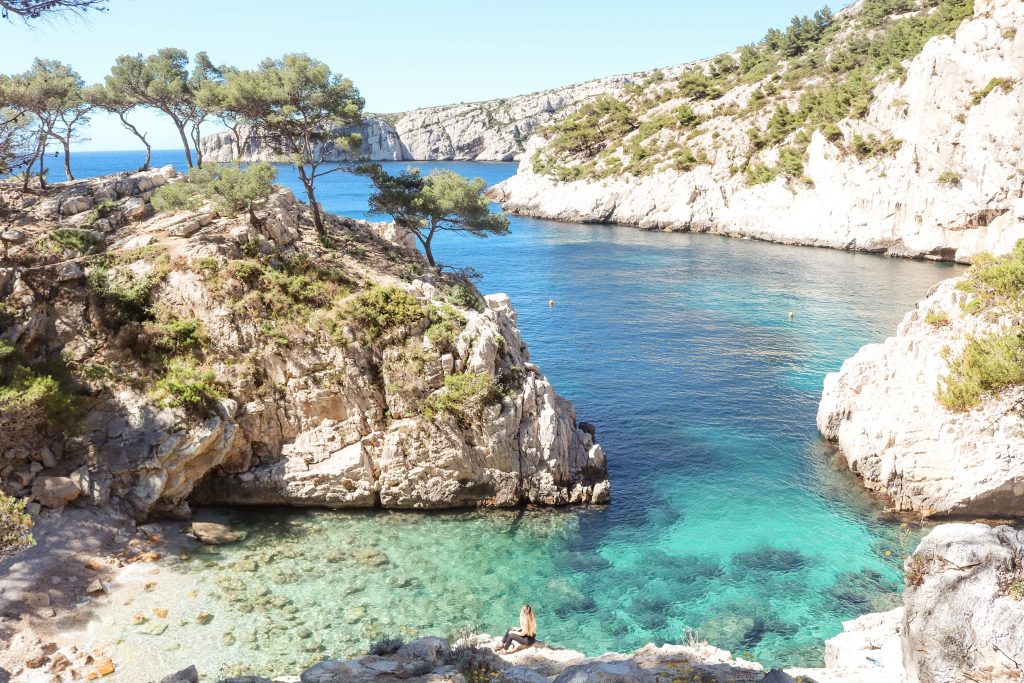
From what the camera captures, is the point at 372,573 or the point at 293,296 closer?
the point at 372,573

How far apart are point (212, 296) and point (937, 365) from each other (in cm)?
3318

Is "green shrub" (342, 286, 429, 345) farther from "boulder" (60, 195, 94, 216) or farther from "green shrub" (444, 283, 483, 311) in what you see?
"boulder" (60, 195, 94, 216)

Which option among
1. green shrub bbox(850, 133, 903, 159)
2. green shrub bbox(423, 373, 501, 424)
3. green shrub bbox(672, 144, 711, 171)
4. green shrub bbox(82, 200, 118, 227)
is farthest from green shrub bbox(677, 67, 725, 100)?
green shrub bbox(82, 200, 118, 227)

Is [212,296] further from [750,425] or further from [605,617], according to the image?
[750,425]

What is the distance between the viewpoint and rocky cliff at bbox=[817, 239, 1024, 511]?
27094 mm

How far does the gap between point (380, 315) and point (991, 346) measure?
89.6 ft

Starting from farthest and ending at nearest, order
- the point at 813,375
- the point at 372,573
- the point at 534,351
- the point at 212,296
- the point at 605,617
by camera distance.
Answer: the point at 534,351, the point at 813,375, the point at 212,296, the point at 372,573, the point at 605,617

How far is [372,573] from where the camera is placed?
24250 mm

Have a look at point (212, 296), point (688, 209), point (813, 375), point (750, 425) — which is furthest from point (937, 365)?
point (688, 209)

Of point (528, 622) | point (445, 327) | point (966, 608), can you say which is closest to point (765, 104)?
point (445, 327)

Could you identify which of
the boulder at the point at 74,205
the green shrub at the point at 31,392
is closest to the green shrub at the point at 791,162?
the boulder at the point at 74,205

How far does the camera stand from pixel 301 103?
34.8m

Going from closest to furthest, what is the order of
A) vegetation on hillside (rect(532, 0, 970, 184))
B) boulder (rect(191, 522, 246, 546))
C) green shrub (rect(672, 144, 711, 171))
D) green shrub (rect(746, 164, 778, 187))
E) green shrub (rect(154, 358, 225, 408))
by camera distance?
1. boulder (rect(191, 522, 246, 546))
2. green shrub (rect(154, 358, 225, 408))
3. vegetation on hillside (rect(532, 0, 970, 184))
4. green shrub (rect(746, 164, 778, 187))
5. green shrub (rect(672, 144, 711, 171))

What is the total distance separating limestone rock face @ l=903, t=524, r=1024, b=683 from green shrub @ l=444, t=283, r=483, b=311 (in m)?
22.4
